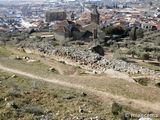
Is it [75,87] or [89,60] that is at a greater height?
[89,60]

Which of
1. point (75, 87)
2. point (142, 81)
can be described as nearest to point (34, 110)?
point (75, 87)

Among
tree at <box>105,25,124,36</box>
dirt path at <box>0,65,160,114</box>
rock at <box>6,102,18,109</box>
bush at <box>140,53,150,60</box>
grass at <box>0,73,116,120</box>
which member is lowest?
bush at <box>140,53,150,60</box>

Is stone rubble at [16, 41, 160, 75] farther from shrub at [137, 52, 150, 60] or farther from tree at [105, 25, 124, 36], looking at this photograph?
tree at [105, 25, 124, 36]

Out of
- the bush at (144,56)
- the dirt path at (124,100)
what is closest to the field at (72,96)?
the dirt path at (124,100)

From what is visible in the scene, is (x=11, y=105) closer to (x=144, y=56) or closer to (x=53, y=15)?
(x=144, y=56)

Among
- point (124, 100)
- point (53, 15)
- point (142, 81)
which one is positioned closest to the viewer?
point (124, 100)

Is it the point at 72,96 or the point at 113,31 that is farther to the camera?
the point at 113,31

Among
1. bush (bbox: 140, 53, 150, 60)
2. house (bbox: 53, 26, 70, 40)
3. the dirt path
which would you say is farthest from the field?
house (bbox: 53, 26, 70, 40)

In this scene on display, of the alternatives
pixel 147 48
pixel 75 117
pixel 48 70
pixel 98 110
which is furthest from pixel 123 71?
pixel 147 48

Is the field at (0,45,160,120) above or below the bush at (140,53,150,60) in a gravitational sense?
above

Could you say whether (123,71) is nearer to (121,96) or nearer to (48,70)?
(121,96)

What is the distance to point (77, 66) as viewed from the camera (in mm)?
25062

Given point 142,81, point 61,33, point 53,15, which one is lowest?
point 53,15

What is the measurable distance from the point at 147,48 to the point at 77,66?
18944mm
